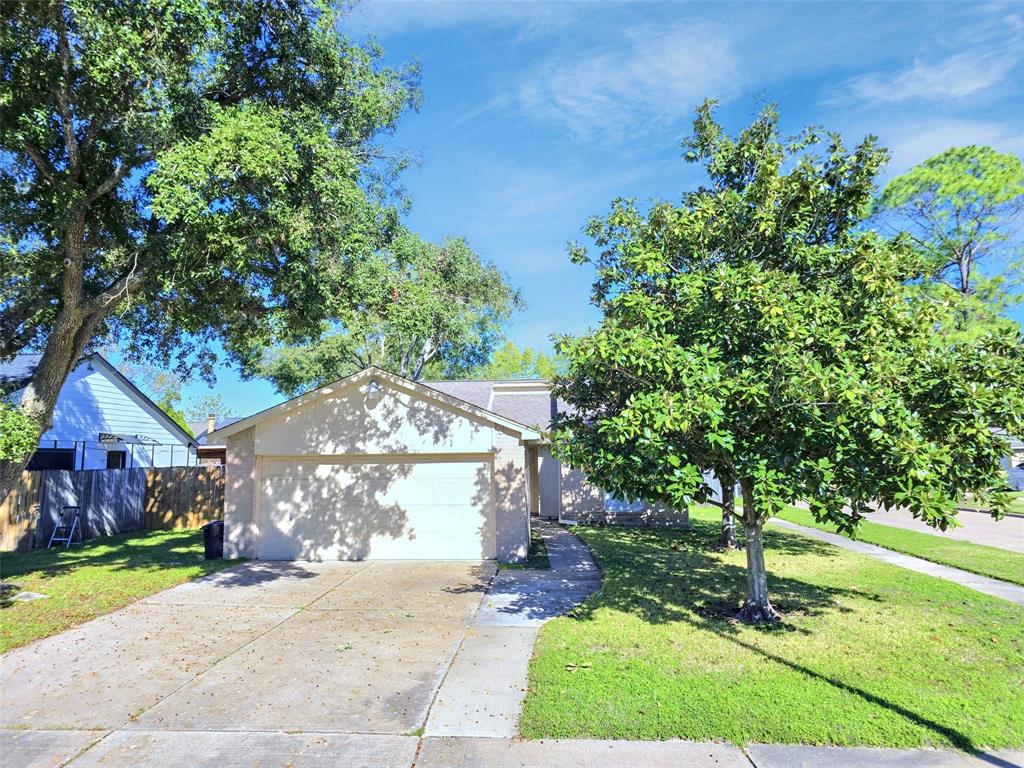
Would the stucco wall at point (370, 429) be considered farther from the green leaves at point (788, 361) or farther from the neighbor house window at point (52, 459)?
the neighbor house window at point (52, 459)

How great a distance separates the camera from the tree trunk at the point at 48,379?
29.5ft

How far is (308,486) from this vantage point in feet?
41.1

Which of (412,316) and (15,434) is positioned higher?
(412,316)

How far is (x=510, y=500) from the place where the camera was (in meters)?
12.0

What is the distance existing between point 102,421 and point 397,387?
12.1 meters

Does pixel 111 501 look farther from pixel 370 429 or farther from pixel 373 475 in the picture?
pixel 370 429

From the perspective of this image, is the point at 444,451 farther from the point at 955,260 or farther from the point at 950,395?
the point at 955,260

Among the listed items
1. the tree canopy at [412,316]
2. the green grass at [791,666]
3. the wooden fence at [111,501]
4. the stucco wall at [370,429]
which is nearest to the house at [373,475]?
the stucco wall at [370,429]

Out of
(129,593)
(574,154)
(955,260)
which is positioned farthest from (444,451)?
(955,260)

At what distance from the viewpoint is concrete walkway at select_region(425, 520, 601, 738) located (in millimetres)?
4758

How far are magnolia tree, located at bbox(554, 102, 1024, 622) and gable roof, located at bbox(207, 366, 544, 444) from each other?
4.46 metres

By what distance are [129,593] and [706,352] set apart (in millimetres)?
9443

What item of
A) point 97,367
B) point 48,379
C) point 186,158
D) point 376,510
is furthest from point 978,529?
point 97,367

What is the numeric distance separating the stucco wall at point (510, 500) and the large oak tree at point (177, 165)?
4.47 meters
